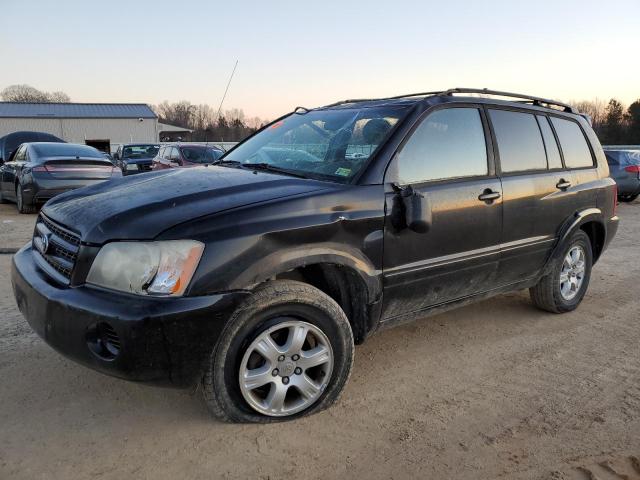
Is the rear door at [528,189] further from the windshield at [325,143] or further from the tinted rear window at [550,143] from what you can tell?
the windshield at [325,143]

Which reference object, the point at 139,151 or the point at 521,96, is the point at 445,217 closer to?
the point at 521,96

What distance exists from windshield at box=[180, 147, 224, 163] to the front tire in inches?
444

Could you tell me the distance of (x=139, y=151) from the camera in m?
21.6

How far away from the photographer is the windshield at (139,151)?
2123 centimetres

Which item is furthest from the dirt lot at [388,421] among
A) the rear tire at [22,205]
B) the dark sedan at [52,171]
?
the rear tire at [22,205]

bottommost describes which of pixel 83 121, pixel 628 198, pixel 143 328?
pixel 628 198

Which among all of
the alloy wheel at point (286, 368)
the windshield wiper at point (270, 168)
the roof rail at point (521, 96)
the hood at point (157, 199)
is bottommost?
the alloy wheel at point (286, 368)

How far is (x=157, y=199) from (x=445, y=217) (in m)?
1.73

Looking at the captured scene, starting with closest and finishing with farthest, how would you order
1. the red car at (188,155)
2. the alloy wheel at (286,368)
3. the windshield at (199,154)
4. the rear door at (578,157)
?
1. the alloy wheel at (286,368)
2. the rear door at (578,157)
3. the red car at (188,155)
4. the windshield at (199,154)

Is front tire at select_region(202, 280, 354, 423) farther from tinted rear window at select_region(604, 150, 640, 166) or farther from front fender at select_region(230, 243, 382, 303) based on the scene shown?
tinted rear window at select_region(604, 150, 640, 166)

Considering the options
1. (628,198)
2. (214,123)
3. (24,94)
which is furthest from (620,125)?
(24,94)

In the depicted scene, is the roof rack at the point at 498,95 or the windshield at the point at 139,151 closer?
the roof rack at the point at 498,95

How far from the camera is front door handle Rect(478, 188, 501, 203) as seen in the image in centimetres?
348

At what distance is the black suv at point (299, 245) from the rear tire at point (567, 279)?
0.81 feet
